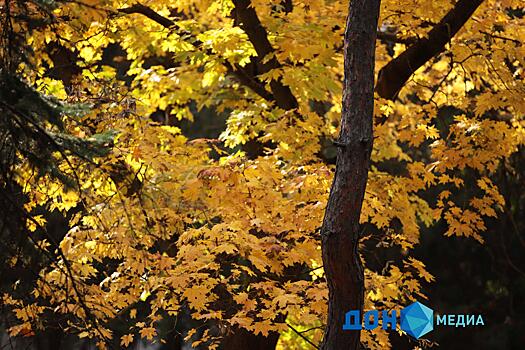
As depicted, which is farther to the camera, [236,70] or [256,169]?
[236,70]

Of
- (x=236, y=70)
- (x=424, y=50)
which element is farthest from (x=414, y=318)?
(x=236, y=70)

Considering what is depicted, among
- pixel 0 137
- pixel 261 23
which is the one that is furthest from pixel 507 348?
pixel 0 137

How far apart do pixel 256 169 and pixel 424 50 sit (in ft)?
6.94

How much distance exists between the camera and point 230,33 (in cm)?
688

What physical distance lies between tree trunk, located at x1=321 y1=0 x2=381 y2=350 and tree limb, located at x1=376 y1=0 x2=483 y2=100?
2.10 meters

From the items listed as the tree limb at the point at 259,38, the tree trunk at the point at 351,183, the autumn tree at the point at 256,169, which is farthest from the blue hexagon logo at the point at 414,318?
the tree limb at the point at 259,38

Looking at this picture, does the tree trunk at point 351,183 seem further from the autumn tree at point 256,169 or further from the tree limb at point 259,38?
the tree limb at point 259,38

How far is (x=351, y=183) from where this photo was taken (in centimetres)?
425

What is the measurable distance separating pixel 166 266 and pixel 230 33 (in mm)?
2653

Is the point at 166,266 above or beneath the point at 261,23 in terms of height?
beneath

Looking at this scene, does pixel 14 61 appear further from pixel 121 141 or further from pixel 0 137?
pixel 121 141

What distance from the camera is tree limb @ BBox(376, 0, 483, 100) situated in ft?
20.2

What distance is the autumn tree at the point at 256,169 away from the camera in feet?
14.2

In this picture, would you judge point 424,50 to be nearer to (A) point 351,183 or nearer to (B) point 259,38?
(B) point 259,38
